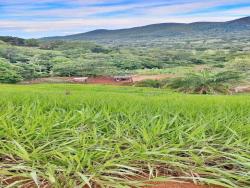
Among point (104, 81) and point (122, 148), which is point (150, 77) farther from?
point (122, 148)

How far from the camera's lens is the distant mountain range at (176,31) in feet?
51.8

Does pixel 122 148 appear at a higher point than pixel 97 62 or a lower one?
higher

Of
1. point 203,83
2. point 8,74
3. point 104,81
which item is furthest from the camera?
point 104,81

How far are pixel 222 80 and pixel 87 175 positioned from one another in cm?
570

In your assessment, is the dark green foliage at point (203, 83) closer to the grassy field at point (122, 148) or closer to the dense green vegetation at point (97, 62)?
the dense green vegetation at point (97, 62)

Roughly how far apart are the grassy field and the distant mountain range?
12.4 metres

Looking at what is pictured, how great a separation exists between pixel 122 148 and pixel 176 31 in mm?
14783

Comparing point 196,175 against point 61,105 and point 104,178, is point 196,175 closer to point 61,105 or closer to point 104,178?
point 104,178

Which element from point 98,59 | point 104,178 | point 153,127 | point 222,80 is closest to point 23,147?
point 104,178

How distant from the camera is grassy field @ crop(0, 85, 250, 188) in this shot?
2.27 metres

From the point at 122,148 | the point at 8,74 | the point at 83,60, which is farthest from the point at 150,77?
the point at 122,148

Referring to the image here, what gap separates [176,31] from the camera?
56.4 feet

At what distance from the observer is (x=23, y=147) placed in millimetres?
2549

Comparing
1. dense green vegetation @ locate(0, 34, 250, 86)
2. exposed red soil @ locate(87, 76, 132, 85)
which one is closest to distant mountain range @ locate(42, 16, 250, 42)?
dense green vegetation @ locate(0, 34, 250, 86)
